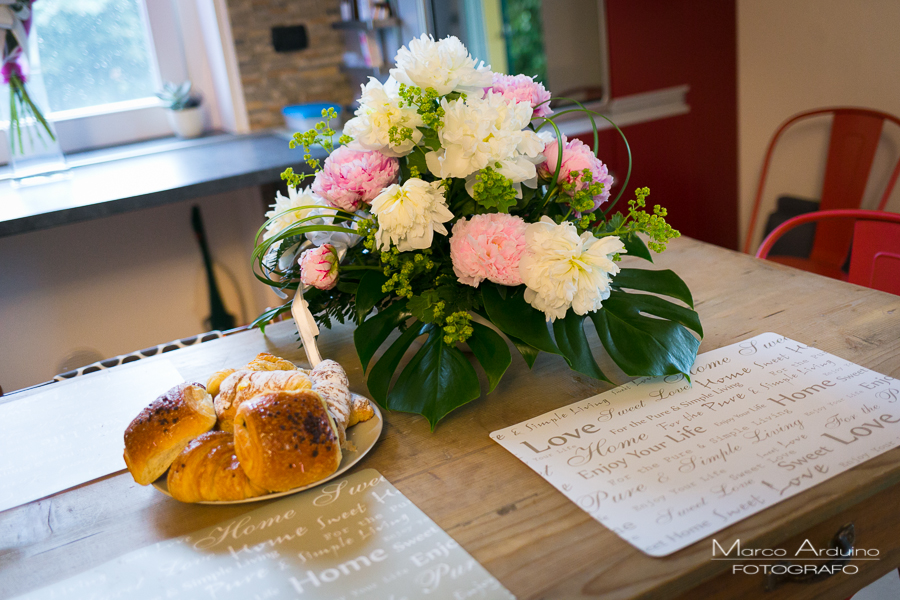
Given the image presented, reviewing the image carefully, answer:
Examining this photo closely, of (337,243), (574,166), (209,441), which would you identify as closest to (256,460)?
(209,441)

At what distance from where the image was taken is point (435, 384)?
849 millimetres

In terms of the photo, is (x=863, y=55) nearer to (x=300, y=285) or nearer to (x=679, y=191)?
(x=679, y=191)

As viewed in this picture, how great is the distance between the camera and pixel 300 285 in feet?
3.17

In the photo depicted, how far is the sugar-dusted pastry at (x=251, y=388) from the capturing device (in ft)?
2.65

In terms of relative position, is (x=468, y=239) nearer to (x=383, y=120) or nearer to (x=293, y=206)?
(x=383, y=120)

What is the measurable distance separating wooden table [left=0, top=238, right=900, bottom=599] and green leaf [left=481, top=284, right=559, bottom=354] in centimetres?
8

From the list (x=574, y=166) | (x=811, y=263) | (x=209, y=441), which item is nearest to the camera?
(x=209, y=441)

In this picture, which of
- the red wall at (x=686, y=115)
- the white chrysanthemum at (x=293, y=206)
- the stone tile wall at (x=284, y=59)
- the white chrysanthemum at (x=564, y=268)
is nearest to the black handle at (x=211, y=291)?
the stone tile wall at (x=284, y=59)

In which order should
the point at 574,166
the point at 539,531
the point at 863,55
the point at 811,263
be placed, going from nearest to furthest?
the point at 539,531 → the point at 574,166 → the point at 811,263 → the point at 863,55

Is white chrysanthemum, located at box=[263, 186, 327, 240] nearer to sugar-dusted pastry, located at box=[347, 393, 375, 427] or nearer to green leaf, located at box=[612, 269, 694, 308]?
sugar-dusted pastry, located at box=[347, 393, 375, 427]

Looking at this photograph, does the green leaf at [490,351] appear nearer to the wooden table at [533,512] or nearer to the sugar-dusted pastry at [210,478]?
the wooden table at [533,512]

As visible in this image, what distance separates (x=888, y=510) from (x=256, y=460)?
654 millimetres

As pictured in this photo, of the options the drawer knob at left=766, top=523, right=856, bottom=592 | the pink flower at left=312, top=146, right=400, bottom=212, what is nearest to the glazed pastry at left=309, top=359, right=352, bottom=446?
the pink flower at left=312, top=146, right=400, bottom=212

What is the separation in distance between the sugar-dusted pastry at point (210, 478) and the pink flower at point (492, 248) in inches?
13.1
